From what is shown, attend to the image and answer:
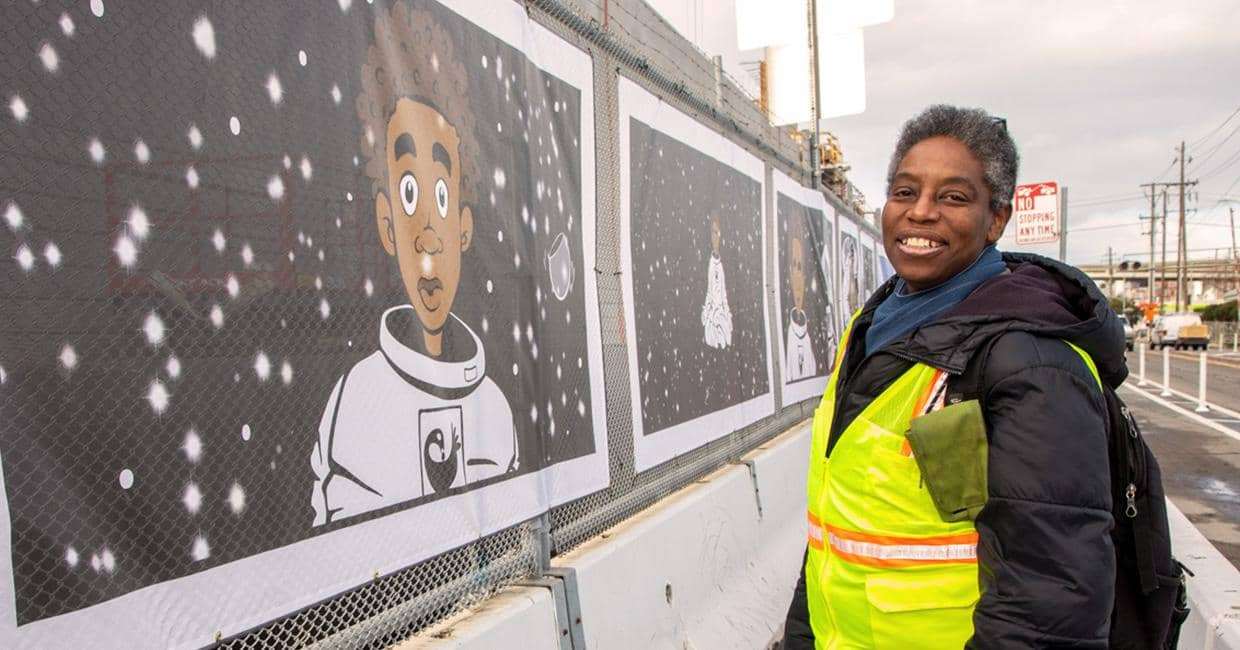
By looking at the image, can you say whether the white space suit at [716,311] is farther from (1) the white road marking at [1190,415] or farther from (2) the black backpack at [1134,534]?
(1) the white road marking at [1190,415]

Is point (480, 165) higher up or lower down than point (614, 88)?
lower down

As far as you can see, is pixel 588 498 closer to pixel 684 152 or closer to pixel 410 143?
pixel 410 143

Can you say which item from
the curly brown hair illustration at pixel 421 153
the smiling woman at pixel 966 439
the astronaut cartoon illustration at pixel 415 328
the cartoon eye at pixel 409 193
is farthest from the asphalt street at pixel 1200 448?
the cartoon eye at pixel 409 193

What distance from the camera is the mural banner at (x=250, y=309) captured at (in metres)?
1.62

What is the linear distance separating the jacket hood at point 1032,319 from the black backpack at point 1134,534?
0.17ft

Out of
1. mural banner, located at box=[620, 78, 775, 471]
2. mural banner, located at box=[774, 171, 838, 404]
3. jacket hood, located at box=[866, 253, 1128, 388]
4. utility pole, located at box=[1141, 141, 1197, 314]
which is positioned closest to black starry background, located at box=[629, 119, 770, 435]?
mural banner, located at box=[620, 78, 775, 471]

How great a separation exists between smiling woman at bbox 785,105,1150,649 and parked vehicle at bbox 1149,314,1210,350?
184ft

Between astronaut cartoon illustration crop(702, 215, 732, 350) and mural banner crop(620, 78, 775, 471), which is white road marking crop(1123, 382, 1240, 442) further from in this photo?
astronaut cartoon illustration crop(702, 215, 732, 350)

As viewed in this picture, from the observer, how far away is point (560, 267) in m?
3.55

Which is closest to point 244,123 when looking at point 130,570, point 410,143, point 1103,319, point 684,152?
point 410,143

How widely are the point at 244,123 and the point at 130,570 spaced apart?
0.99 m

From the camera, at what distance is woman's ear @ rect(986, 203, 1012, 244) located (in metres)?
2.12

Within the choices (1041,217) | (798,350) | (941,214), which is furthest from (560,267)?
(1041,217)

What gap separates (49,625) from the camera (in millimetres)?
1619
